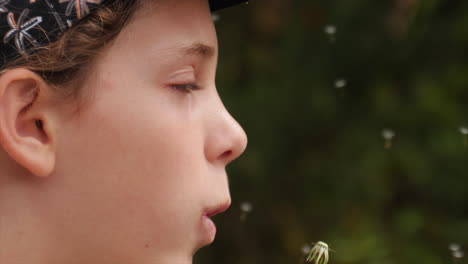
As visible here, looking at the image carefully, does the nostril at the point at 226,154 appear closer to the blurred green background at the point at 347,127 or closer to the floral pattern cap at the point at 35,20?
the floral pattern cap at the point at 35,20

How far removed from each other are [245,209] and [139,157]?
66.4 inches

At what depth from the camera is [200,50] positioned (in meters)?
1.53

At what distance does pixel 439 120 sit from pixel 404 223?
1.18ft

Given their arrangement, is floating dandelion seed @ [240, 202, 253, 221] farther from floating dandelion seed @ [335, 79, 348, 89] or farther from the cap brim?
the cap brim

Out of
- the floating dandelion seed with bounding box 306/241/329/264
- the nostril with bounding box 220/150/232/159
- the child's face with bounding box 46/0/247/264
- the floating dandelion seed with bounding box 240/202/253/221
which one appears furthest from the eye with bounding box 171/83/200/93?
the floating dandelion seed with bounding box 240/202/253/221

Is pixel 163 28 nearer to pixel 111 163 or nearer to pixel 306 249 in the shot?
pixel 111 163

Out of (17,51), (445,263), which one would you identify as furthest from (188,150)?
(445,263)

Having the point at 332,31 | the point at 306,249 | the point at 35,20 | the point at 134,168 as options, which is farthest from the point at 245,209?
the point at 35,20

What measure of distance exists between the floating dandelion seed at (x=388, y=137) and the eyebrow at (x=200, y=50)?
1.39 meters

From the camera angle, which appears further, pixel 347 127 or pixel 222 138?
pixel 347 127

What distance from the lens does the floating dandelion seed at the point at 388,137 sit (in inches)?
112

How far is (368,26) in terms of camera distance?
3088 millimetres

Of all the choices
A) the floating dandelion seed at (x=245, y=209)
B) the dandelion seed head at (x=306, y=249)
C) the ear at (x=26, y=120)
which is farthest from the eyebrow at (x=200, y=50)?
the floating dandelion seed at (x=245, y=209)

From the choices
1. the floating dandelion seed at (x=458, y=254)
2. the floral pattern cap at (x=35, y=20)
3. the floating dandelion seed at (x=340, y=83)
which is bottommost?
the floating dandelion seed at (x=458, y=254)
